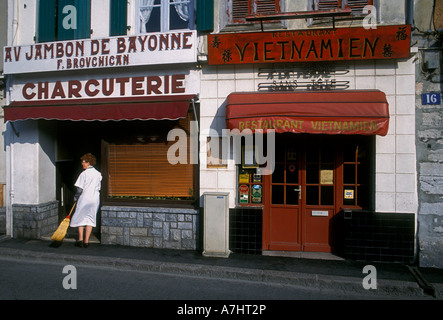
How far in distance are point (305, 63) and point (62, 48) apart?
17.1 ft

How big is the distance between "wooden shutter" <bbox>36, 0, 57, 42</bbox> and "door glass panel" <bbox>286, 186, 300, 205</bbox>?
618 cm

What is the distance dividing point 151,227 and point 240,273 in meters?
2.34

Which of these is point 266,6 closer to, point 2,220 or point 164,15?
point 164,15

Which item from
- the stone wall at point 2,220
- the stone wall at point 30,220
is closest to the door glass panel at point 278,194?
the stone wall at point 30,220

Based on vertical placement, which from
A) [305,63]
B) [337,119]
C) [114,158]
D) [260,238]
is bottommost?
[260,238]

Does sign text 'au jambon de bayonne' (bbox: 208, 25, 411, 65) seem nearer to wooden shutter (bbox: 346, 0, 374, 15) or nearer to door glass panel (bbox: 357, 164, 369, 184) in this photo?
wooden shutter (bbox: 346, 0, 374, 15)

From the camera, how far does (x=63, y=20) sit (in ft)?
23.6

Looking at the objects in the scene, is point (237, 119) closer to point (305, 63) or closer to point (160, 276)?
point (305, 63)

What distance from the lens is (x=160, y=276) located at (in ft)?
17.6

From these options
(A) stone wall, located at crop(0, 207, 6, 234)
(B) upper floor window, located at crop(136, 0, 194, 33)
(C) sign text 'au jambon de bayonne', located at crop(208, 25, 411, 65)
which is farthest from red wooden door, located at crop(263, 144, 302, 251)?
(A) stone wall, located at crop(0, 207, 6, 234)

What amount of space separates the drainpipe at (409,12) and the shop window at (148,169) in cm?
455

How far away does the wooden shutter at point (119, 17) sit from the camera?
22.6 feet
